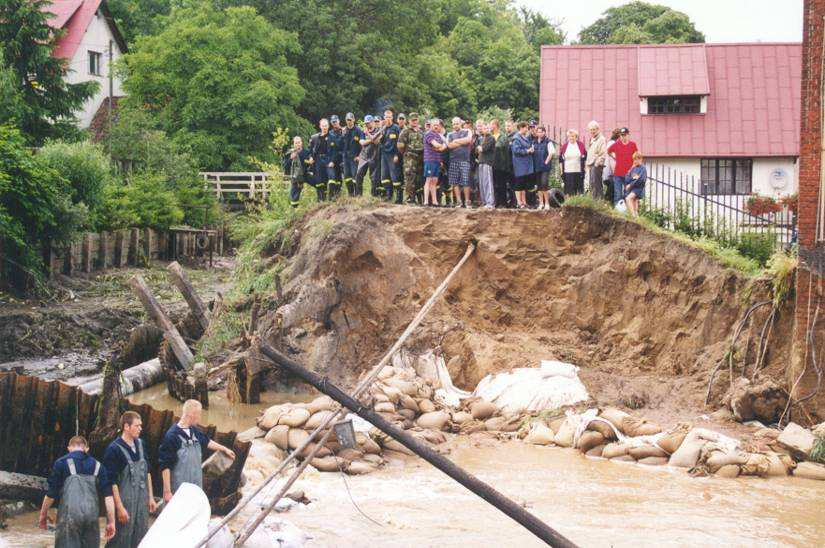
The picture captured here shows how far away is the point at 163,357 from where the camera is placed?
69.9 ft

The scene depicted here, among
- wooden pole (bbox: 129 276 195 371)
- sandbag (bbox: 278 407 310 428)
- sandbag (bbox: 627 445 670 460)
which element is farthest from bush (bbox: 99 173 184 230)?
sandbag (bbox: 627 445 670 460)

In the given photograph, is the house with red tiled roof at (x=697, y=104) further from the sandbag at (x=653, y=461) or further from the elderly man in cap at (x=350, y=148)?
the sandbag at (x=653, y=461)

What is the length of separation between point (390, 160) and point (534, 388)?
6231 millimetres

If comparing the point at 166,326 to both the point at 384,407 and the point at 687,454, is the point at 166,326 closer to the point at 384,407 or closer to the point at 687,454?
the point at 384,407

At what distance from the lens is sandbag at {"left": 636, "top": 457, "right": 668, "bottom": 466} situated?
17406 mm

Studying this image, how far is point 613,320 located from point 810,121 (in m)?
5.57

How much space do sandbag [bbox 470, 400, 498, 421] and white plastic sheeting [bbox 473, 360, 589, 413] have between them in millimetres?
297

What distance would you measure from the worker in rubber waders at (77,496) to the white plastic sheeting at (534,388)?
33.0 feet

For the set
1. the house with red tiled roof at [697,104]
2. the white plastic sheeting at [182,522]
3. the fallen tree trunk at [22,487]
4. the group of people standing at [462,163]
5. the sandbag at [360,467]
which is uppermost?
the house with red tiled roof at [697,104]

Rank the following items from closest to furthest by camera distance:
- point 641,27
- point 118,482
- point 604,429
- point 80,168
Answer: point 118,482 < point 604,429 < point 80,168 < point 641,27

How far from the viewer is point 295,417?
16.9 meters

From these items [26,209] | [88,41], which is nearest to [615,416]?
[26,209]

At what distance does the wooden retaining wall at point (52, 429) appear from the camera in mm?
13219

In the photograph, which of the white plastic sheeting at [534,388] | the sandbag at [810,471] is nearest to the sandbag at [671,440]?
the sandbag at [810,471]
